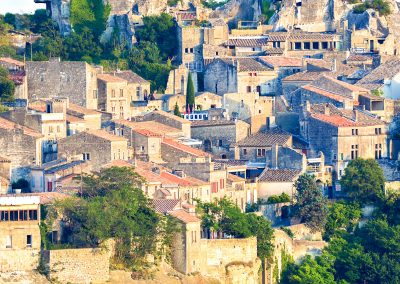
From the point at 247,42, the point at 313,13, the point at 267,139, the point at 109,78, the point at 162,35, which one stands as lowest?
the point at 267,139

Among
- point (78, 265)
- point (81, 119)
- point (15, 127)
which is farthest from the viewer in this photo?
point (81, 119)

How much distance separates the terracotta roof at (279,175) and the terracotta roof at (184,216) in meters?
9.43

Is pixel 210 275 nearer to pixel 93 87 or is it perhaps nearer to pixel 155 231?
pixel 155 231

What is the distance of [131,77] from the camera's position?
9631cm

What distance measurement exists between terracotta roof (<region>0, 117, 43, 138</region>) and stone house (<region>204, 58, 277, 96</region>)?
14.9 metres

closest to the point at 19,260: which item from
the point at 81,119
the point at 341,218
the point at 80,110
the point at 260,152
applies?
the point at 81,119

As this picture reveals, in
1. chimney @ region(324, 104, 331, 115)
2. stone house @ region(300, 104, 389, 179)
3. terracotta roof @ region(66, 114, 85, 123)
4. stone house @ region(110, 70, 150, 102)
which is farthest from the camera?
stone house @ region(110, 70, 150, 102)

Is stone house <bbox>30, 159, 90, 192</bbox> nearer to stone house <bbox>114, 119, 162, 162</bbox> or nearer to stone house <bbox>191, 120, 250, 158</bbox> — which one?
stone house <bbox>114, 119, 162, 162</bbox>

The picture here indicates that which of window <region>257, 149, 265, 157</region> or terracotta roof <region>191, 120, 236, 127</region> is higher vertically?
terracotta roof <region>191, 120, 236, 127</region>

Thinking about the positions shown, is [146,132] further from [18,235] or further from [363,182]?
[18,235]

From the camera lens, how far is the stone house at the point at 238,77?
97.0 m

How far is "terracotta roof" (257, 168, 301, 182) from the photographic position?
85.4m

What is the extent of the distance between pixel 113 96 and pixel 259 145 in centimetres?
781

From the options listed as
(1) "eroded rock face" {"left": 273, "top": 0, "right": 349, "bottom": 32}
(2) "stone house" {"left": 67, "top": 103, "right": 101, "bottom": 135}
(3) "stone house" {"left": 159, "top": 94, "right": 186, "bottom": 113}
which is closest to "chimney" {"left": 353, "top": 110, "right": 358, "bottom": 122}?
(3) "stone house" {"left": 159, "top": 94, "right": 186, "bottom": 113}
